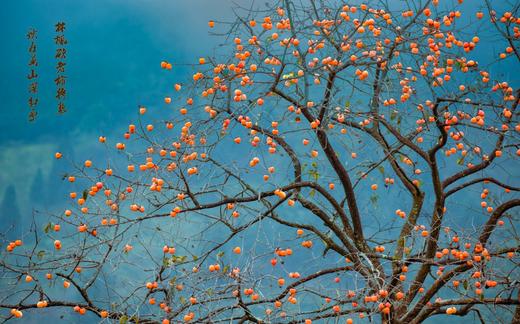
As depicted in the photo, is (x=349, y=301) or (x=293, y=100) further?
(x=293, y=100)

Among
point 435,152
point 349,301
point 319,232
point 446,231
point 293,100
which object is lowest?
point 349,301

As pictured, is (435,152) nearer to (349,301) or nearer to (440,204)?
(440,204)

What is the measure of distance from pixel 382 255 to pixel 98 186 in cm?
193

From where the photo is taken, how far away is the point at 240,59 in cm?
429

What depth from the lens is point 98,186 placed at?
13.0 ft

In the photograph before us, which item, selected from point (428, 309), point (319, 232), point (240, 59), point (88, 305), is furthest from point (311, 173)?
point (88, 305)

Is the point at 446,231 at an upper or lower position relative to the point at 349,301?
upper

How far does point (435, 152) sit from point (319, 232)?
100cm

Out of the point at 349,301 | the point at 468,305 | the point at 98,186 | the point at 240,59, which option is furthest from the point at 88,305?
the point at 468,305

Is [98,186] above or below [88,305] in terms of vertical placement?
above

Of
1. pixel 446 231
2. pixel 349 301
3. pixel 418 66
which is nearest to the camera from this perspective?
pixel 349 301

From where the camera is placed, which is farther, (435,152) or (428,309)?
(435,152)

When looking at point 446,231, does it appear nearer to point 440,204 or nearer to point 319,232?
point 440,204

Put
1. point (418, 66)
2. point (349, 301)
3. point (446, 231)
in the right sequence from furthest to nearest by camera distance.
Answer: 1. point (418, 66)
2. point (446, 231)
3. point (349, 301)
